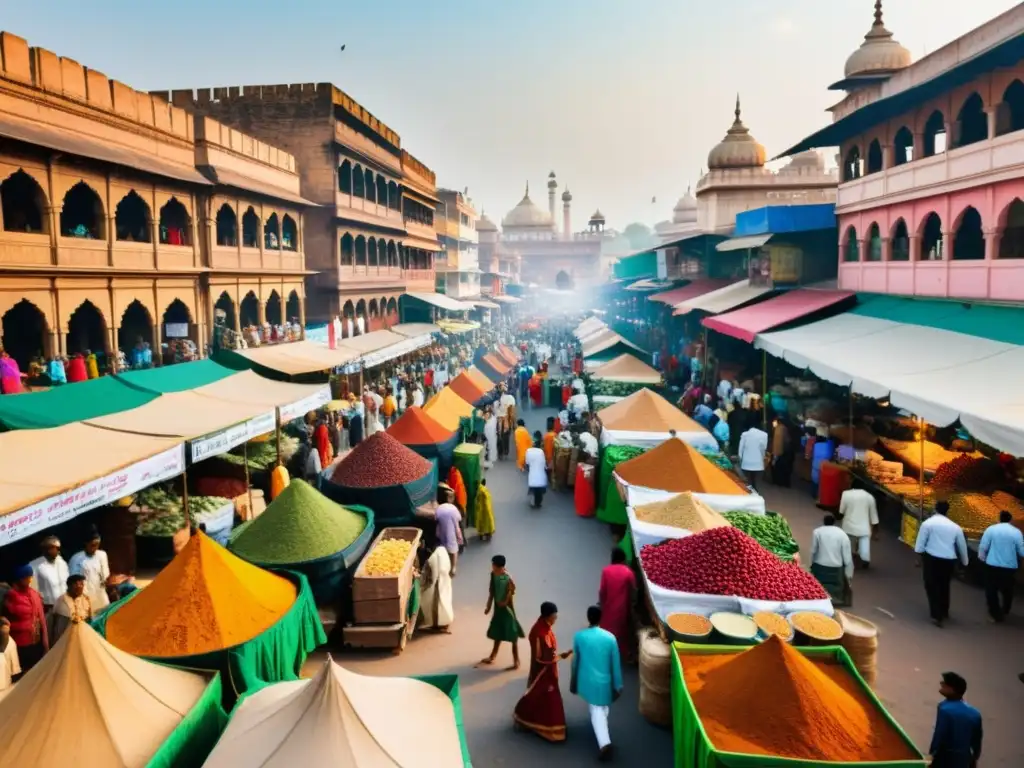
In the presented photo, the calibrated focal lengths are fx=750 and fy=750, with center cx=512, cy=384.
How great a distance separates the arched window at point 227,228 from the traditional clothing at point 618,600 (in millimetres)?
15255

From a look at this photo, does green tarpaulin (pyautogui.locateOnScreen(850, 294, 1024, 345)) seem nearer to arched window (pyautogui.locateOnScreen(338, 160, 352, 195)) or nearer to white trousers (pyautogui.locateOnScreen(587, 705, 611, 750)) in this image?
white trousers (pyautogui.locateOnScreen(587, 705, 611, 750))

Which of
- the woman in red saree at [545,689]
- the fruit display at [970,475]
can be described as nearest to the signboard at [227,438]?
the woman in red saree at [545,689]

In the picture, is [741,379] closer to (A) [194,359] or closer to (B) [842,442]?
(B) [842,442]

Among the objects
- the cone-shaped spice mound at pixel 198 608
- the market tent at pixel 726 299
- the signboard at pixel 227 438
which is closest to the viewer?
the cone-shaped spice mound at pixel 198 608

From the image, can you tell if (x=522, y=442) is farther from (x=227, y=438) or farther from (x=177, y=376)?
(x=177, y=376)

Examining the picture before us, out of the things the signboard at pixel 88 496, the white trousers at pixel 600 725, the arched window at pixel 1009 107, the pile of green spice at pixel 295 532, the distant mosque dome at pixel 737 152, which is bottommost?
the white trousers at pixel 600 725

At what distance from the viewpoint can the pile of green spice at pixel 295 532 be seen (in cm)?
790

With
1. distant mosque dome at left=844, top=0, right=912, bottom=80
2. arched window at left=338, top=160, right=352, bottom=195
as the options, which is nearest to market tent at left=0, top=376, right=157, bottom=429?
arched window at left=338, top=160, right=352, bottom=195

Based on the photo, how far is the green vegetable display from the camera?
26.7ft

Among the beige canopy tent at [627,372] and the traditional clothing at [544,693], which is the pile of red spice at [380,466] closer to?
the traditional clothing at [544,693]

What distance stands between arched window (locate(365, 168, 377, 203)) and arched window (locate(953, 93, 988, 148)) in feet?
66.0

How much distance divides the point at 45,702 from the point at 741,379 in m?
19.5

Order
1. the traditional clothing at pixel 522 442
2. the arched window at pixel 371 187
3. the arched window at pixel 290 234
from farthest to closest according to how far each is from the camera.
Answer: the arched window at pixel 371 187, the arched window at pixel 290 234, the traditional clothing at pixel 522 442

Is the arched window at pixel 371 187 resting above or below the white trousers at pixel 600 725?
above
